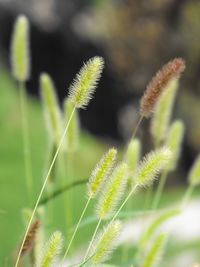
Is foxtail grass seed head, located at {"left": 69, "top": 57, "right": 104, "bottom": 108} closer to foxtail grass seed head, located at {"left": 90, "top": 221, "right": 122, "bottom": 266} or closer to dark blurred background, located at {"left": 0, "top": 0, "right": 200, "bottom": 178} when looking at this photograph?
foxtail grass seed head, located at {"left": 90, "top": 221, "right": 122, "bottom": 266}

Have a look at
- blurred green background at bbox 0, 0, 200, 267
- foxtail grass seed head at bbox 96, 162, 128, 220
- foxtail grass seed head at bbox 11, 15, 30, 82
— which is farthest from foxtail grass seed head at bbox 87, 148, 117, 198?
blurred green background at bbox 0, 0, 200, 267

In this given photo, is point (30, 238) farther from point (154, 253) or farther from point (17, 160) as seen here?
point (17, 160)

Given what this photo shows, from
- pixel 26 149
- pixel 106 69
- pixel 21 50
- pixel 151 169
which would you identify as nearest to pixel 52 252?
pixel 151 169

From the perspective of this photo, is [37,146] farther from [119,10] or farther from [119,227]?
[119,227]

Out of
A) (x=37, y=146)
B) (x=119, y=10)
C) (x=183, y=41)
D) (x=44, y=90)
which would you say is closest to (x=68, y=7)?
(x=119, y=10)

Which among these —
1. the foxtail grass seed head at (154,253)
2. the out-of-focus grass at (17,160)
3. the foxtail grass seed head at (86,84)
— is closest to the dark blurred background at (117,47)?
the out-of-focus grass at (17,160)

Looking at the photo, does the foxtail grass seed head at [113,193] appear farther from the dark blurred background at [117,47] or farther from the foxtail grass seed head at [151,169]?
the dark blurred background at [117,47]

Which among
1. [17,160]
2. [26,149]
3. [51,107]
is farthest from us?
[17,160]
